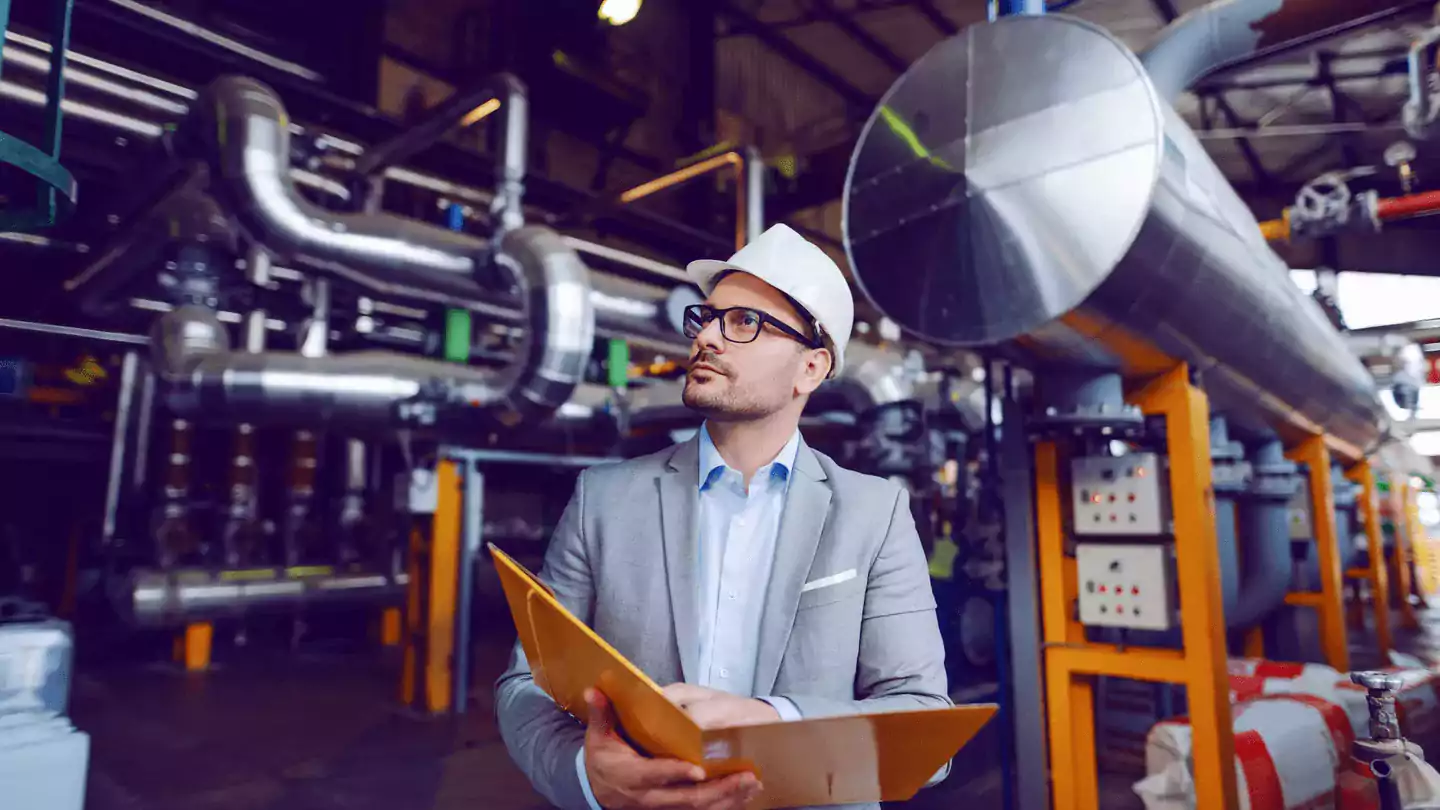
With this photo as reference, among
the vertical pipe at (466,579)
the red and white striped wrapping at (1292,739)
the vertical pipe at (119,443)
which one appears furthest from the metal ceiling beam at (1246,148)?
the vertical pipe at (119,443)

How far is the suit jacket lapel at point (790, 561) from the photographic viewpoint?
101 cm

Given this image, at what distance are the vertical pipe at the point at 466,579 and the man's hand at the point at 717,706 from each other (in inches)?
149

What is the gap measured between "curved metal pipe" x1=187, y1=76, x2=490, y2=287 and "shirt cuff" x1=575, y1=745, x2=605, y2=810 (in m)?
3.54

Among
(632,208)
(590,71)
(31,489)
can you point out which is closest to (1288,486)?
(632,208)

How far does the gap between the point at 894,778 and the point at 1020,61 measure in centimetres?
174

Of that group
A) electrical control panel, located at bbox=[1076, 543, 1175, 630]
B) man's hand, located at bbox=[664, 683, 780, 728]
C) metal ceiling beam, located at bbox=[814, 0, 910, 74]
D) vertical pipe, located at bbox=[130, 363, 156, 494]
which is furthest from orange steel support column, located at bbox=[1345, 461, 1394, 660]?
vertical pipe, located at bbox=[130, 363, 156, 494]

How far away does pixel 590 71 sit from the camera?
7.50 meters

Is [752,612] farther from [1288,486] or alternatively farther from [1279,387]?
[1288,486]

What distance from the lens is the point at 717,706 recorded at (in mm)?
799

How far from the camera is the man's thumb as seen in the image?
832 mm

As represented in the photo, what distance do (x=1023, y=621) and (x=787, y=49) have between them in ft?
24.6

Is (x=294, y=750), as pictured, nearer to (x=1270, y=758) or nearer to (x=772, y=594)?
(x=772, y=594)

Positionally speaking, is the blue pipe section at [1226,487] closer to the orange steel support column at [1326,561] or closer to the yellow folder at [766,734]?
the orange steel support column at [1326,561]

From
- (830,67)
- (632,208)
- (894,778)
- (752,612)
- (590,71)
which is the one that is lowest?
(894,778)
